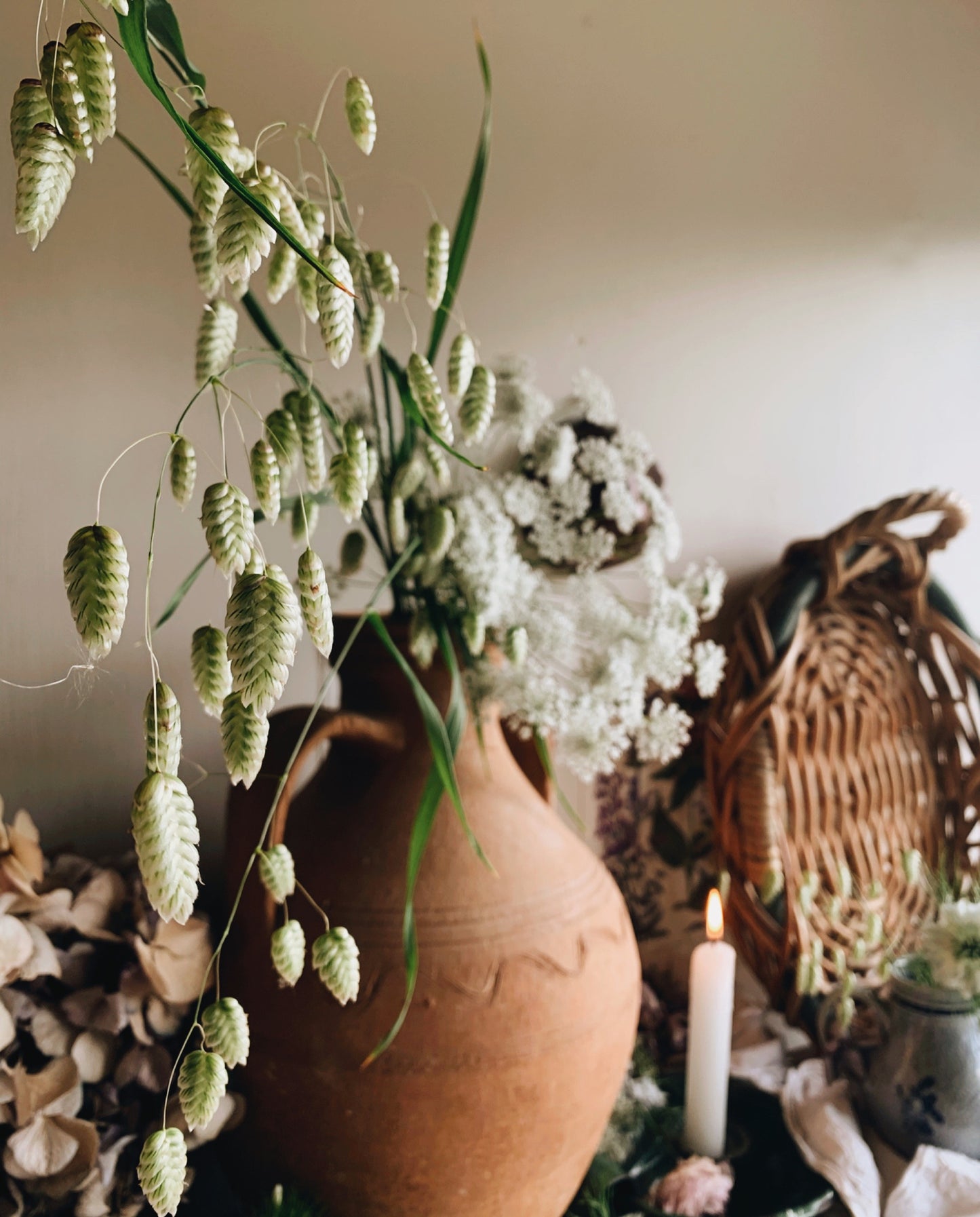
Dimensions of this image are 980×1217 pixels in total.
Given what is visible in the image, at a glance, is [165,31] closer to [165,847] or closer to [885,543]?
[165,847]

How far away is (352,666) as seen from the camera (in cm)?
80

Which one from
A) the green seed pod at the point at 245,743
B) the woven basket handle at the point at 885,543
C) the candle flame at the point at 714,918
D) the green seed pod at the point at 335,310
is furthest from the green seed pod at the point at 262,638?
the woven basket handle at the point at 885,543

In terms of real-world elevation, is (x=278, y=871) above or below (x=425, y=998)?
above

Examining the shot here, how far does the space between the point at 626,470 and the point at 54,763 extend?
0.62 m

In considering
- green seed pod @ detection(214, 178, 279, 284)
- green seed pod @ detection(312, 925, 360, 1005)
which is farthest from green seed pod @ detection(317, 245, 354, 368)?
green seed pod @ detection(312, 925, 360, 1005)

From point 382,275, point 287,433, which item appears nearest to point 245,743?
point 287,433

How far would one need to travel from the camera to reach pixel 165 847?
0.32m

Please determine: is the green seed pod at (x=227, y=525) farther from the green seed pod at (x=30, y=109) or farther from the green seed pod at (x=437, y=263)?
the green seed pod at (x=437, y=263)

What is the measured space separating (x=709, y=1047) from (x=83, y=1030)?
0.56 metres

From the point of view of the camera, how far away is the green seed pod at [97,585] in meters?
0.31

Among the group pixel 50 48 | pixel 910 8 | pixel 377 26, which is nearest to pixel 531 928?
Result: pixel 50 48

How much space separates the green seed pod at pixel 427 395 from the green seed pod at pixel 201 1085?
32 centimetres

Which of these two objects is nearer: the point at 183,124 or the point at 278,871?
the point at 183,124

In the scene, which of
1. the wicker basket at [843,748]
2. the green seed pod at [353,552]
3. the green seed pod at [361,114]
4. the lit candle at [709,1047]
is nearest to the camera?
the green seed pod at [361,114]
